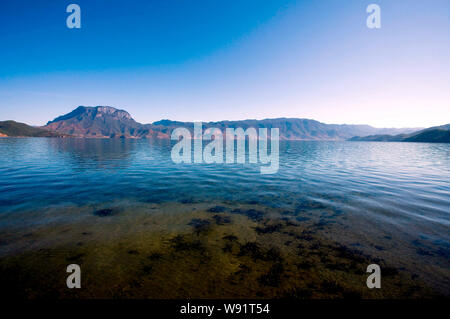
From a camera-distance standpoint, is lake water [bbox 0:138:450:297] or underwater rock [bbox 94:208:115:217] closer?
lake water [bbox 0:138:450:297]

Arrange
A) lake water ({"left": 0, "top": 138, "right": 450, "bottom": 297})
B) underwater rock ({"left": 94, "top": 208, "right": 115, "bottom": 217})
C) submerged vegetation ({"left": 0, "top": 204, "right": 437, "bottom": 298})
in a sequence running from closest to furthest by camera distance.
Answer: submerged vegetation ({"left": 0, "top": 204, "right": 437, "bottom": 298}) < lake water ({"left": 0, "top": 138, "right": 450, "bottom": 297}) < underwater rock ({"left": 94, "top": 208, "right": 115, "bottom": 217})

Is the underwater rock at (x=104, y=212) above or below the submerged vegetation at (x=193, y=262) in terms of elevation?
above

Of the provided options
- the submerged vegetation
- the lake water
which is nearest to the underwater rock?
the lake water

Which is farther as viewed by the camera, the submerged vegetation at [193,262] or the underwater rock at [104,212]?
the underwater rock at [104,212]

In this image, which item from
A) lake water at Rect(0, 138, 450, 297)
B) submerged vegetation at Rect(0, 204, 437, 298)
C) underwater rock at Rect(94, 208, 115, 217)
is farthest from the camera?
underwater rock at Rect(94, 208, 115, 217)

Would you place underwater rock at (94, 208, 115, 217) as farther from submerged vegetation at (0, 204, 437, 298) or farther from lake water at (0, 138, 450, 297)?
submerged vegetation at (0, 204, 437, 298)

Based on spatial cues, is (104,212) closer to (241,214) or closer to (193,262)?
(193,262)

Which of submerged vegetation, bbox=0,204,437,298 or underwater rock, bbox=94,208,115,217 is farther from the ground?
underwater rock, bbox=94,208,115,217

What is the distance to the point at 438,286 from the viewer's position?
650 centimetres

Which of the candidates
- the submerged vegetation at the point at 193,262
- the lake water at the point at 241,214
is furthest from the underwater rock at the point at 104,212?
the submerged vegetation at the point at 193,262

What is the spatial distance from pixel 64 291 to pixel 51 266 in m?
1.93

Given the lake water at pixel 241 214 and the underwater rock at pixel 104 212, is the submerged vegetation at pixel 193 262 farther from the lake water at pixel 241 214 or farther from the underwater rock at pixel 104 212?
the underwater rock at pixel 104 212
